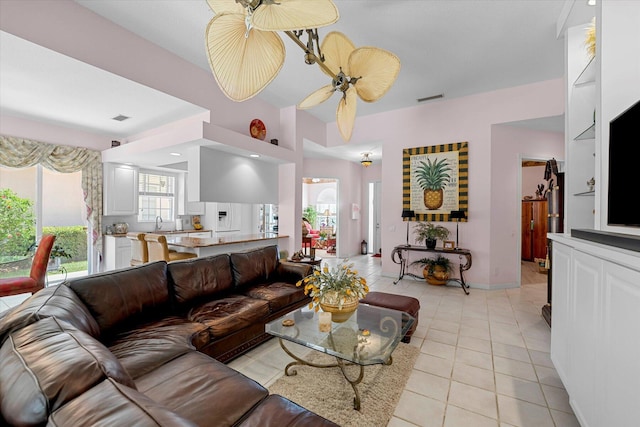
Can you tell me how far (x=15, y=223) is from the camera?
417cm

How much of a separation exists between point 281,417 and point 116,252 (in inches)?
206

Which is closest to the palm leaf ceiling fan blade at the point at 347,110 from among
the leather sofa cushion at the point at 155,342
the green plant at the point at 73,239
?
the leather sofa cushion at the point at 155,342

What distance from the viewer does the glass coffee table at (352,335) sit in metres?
1.72

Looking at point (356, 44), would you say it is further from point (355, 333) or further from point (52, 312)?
point (52, 312)

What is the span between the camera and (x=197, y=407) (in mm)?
1167

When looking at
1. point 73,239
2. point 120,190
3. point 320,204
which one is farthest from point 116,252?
point 320,204

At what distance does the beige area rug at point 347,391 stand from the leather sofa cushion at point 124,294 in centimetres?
117

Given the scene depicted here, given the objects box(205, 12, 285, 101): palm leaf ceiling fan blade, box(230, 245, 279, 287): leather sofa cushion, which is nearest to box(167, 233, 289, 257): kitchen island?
box(230, 245, 279, 287): leather sofa cushion

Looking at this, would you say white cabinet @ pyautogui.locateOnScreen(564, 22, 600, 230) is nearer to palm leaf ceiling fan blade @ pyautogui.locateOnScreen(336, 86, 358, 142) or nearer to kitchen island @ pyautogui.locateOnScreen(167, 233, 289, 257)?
palm leaf ceiling fan blade @ pyautogui.locateOnScreen(336, 86, 358, 142)

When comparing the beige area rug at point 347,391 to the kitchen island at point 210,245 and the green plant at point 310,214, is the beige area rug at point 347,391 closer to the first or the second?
the kitchen island at point 210,245

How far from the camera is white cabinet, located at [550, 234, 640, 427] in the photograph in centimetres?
106

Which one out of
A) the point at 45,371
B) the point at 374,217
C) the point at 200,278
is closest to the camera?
the point at 45,371

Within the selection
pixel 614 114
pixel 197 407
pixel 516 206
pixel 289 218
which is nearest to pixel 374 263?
pixel 289 218

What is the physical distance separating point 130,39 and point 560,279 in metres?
4.68
